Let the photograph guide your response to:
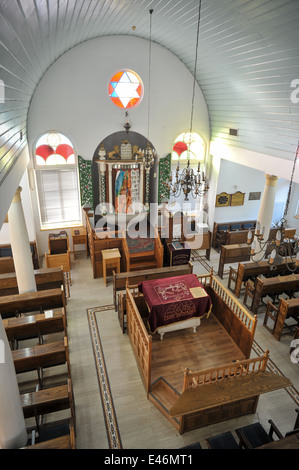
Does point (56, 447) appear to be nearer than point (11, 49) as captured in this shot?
No

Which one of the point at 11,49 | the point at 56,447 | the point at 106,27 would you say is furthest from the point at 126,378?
the point at 106,27

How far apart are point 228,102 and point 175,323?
24.0ft

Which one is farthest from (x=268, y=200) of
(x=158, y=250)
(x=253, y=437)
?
(x=253, y=437)

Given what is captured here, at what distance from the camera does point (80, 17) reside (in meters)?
6.73

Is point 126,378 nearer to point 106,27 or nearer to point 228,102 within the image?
point 228,102

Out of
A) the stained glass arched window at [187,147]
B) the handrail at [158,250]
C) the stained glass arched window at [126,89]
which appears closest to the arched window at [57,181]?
the stained glass arched window at [126,89]

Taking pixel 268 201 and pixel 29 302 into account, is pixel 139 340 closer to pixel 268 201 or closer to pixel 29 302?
pixel 29 302

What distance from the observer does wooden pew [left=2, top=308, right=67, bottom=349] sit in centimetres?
726

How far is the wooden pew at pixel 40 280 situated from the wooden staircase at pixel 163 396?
3905 mm

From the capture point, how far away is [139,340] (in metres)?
7.30

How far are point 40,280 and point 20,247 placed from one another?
56.6 inches

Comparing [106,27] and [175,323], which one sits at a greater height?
[106,27]

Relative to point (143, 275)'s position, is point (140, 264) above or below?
below

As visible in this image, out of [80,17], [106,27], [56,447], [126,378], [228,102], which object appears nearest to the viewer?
[56,447]
